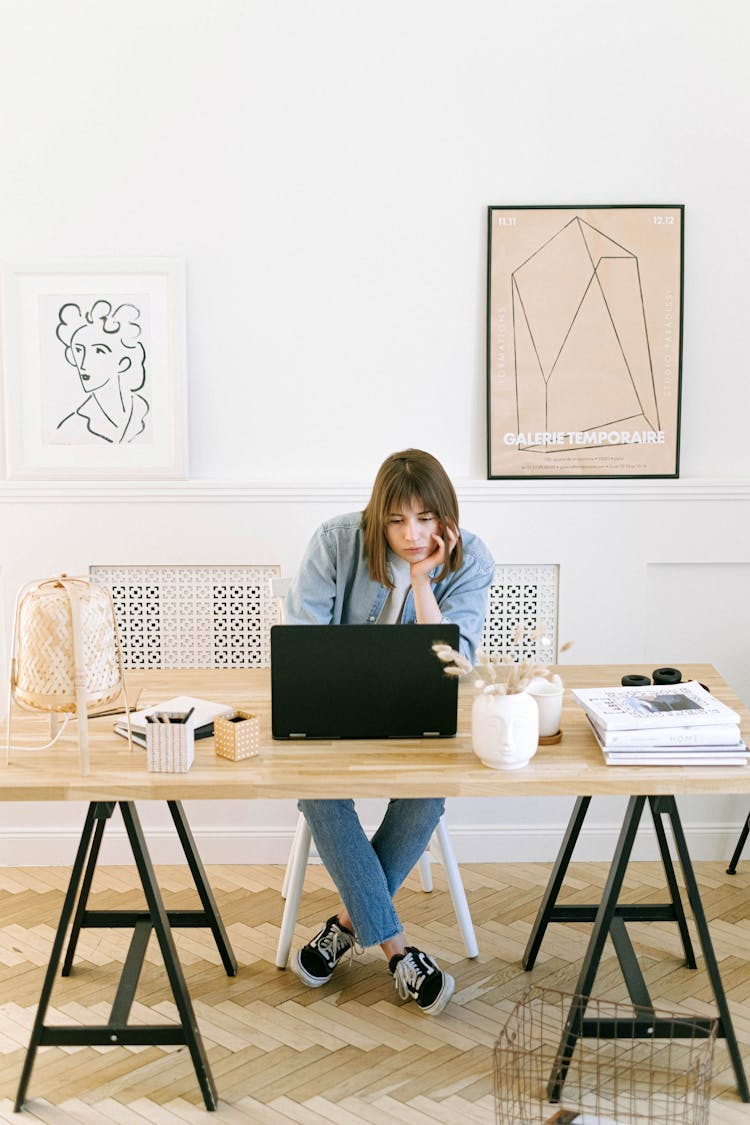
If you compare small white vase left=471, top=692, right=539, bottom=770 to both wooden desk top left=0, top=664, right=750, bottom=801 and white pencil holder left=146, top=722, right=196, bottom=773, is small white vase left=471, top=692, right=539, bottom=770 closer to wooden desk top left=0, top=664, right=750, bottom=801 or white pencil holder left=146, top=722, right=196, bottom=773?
wooden desk top left=0, top=664, right=750, bottom=801

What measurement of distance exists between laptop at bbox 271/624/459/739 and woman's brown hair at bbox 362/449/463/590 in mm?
502

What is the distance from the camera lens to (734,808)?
337cm

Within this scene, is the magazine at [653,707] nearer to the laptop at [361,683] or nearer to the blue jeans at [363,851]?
the laptop at [361,683]

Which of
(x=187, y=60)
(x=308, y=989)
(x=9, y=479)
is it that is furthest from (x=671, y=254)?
(x=308, y=989)

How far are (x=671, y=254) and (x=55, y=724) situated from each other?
6.62 ft

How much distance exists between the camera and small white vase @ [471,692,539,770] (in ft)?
6.48

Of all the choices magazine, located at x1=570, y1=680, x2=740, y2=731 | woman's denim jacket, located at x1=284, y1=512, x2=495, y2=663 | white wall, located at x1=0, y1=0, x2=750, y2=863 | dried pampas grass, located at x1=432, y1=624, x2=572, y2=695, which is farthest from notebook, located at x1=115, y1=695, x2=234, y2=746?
white wall, located at x1=0, y1=0, x2=750, y2=863

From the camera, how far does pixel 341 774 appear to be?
1.97 m

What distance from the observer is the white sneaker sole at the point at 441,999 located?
255 cm

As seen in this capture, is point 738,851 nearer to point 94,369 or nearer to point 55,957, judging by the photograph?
point 55,957

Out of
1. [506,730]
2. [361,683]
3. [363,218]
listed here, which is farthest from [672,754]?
[363,218]

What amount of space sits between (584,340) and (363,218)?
0.68m

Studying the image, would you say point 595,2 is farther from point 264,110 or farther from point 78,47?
point 78,47

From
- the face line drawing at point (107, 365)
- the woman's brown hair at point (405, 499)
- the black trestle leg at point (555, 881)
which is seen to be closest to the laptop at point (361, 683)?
the woman's brown hair at point (405, 499)
